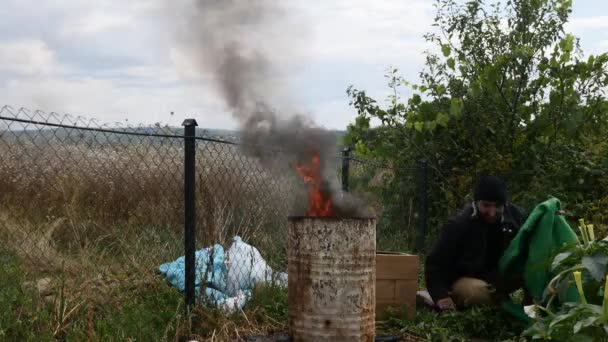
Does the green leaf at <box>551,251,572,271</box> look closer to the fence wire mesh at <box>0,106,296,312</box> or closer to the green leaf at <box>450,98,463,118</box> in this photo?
the fence wire mesh at <box>0,106,296,312</box>

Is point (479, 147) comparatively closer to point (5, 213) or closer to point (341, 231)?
point (341, 231)

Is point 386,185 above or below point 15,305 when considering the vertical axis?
above

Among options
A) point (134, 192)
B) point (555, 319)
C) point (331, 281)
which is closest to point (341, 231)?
point (331, 281)

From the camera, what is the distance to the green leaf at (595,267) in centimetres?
420

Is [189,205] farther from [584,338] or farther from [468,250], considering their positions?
[584,338]

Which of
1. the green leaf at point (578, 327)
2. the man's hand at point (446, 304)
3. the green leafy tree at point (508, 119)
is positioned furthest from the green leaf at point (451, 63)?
the green leaf at point (578, 327)

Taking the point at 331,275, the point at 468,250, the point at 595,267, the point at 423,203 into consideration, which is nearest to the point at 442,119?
the point at 423,203

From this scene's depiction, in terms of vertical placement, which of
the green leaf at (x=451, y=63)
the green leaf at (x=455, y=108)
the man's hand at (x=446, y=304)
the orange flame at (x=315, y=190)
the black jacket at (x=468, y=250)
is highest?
the green leaf at (x=451, y=63)

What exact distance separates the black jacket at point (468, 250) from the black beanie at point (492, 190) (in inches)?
9.1

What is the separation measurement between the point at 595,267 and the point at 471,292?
5.23 feet

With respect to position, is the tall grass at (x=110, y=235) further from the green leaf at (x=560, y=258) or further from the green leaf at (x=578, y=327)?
the green leaf at (x=578, y=327)

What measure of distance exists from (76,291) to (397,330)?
243cm

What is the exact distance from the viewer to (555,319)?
3.91 meters

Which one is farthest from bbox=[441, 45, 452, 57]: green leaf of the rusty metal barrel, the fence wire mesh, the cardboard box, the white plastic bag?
the rusty metal barrel
